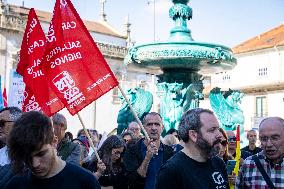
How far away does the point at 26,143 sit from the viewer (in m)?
2.84

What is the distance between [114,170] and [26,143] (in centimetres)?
291

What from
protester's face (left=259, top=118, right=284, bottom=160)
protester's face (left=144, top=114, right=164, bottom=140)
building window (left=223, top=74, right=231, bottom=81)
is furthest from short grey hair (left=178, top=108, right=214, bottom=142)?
building window (left=223, top=74, right=231, bottom=81)

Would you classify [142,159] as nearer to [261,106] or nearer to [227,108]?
[227,108]

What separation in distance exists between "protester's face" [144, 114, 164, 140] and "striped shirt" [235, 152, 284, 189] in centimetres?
144

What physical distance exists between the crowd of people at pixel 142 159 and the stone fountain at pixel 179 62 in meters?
3.48

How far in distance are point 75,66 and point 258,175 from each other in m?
2.46

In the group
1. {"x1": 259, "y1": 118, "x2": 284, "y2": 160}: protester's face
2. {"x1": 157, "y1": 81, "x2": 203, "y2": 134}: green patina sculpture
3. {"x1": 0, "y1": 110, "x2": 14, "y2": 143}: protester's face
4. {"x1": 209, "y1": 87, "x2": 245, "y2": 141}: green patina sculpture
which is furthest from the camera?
{"x1": 209, "y1": 87, "x2": 245, "y2": 141}: green patina sculpture

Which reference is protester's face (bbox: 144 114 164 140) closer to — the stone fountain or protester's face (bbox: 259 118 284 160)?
protester's face (bbox: 259 118 284 160)

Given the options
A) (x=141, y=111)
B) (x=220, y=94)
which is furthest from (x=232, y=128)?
(x=141, y=111)

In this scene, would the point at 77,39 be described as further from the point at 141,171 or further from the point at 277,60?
the point at 277,60

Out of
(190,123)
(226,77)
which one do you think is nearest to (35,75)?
(190,123)

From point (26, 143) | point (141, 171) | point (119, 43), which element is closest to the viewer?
point (26, 143)

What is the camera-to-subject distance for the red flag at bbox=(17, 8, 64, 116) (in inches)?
228

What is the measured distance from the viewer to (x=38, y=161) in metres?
2.85
